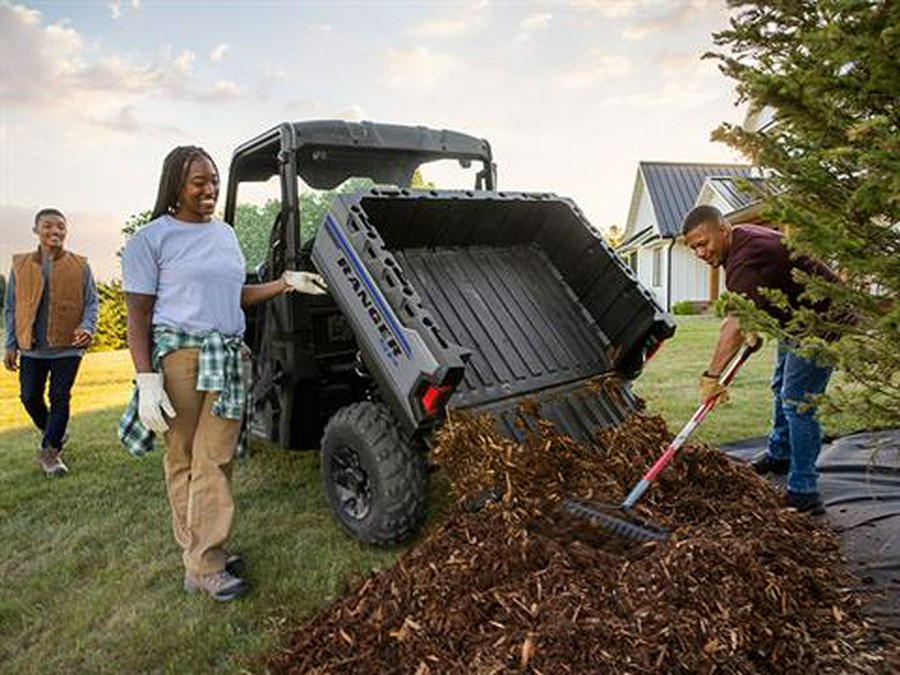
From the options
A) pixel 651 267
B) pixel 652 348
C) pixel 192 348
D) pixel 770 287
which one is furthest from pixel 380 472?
pixel 651 267

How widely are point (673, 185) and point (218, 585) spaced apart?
26100mm

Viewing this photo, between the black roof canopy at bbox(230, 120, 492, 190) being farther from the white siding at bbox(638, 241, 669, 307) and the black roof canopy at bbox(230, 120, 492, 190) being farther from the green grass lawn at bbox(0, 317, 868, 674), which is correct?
the white siding at bbox(638, 241, 669, 307)

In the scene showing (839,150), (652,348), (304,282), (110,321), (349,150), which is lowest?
(110,321)

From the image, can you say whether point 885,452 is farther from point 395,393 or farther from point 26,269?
point 26,269

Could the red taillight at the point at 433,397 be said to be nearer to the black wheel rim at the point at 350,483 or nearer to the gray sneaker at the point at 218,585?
the black wheel rim at the point at 350,483

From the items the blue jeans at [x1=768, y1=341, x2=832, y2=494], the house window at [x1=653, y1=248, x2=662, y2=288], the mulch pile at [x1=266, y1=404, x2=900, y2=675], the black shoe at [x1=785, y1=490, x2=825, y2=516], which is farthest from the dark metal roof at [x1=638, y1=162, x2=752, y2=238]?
the mulch pile at [x1=266, y1=404, x2=900, y2=675]

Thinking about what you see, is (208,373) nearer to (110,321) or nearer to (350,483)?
(350,483)

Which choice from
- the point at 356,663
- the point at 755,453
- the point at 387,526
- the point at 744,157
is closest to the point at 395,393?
the point at 387,526

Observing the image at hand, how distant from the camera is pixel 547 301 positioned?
4566 millimetres

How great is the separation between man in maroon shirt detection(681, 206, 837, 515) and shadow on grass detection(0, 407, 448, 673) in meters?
1.88

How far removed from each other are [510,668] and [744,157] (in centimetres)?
172

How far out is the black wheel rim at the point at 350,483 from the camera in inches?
147

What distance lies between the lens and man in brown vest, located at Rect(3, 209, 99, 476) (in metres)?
5.44

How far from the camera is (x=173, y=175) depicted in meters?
3.26
